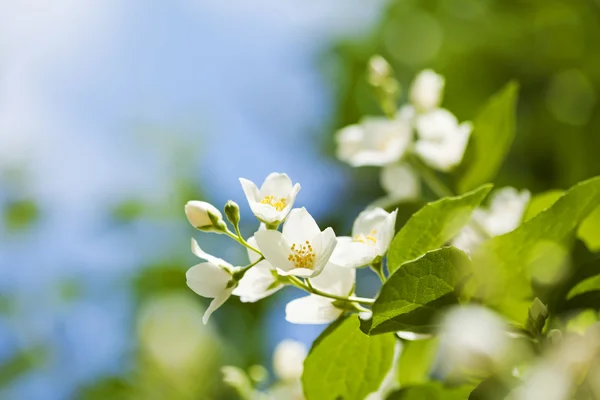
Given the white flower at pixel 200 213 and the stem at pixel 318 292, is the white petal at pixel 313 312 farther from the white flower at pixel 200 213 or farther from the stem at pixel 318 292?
the white flower at pixel 200 213

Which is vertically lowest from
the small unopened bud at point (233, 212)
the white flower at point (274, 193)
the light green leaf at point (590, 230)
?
the light green leaf at point (590, 230)

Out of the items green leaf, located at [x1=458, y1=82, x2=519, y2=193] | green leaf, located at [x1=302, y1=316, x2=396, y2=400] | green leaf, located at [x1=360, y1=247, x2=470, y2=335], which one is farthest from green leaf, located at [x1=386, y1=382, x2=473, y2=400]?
green leaf, located at [x1=458, y1=82, x2=519, y2=193]

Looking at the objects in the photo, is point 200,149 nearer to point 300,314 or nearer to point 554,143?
point 554,143

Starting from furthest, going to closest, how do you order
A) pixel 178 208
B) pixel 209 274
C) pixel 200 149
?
pixel 200 149 < pixel 178 208 < pixel 209 274

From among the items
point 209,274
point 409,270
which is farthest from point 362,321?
point 209,274

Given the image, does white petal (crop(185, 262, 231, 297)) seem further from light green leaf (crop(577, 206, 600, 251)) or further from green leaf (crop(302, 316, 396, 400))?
light green leaf (crop(577, 206, 600, 251))

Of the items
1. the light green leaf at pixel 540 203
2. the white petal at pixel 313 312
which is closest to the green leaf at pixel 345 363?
the white petal at pixel 313 312

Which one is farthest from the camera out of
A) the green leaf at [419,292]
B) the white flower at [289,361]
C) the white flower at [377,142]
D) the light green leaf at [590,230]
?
the white flower at [377,142]
